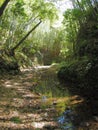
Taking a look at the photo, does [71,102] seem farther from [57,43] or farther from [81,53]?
[57,43]

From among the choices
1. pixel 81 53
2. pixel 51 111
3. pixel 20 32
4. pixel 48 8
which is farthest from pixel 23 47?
pixel 51 111

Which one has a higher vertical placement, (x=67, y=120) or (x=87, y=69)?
(x=87, y=69)

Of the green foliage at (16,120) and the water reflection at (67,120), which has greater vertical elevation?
the green foliage at (16,120)

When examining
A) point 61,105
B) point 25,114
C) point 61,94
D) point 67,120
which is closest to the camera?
point 67,120

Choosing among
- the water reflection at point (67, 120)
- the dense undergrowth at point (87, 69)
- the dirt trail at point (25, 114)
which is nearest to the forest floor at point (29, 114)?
the dirt trail at point (25, 114)

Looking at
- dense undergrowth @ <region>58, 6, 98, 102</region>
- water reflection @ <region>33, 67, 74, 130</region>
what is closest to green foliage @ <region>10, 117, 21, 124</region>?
water reflection @ <region>33, 67, 74, 130</region>

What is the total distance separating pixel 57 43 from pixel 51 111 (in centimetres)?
3111

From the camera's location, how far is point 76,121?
5.66 metres

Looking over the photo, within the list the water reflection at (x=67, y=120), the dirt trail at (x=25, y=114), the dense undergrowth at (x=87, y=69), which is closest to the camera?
the water reflection at (x=67, y=120)

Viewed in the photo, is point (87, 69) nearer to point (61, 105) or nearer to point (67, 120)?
point (61, 105)

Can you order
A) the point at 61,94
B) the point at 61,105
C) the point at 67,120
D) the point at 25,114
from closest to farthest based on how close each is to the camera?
1. the point at 67,120
2. the point at 25,114
3. the point at 61,105
4. the point at 61,94

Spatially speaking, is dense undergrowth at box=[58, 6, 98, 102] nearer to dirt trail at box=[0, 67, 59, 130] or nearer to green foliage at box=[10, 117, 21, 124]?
dirt trail at box=[0, 67, 59, 130]

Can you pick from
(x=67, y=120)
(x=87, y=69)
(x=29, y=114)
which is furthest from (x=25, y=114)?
(x=87, y=69)

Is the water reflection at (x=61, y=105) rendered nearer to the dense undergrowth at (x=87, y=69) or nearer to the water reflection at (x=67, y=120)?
the water reflection at (x=67, y=120)
